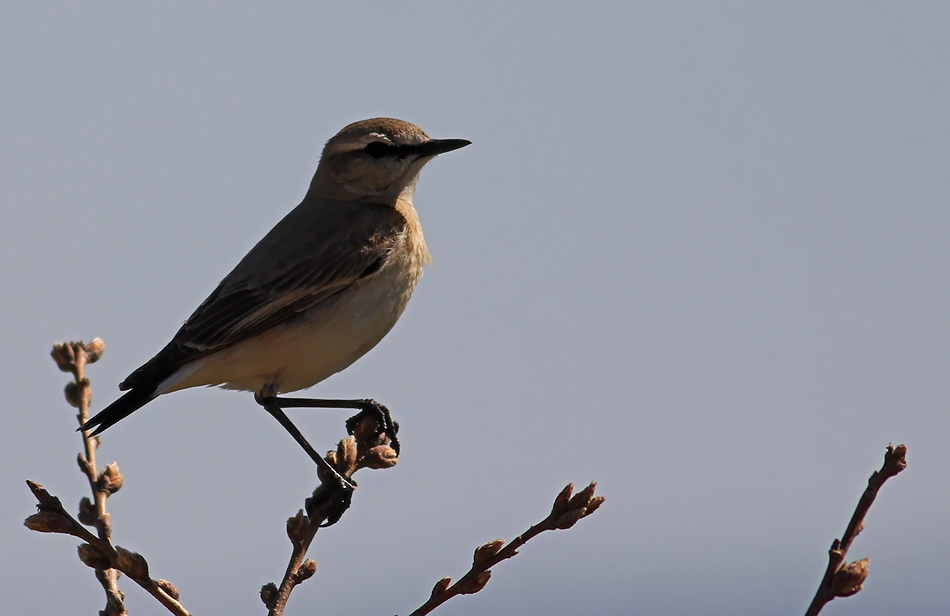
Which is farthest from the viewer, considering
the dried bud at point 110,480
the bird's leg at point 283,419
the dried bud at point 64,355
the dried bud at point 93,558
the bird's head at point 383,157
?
the bird's head at point 383,157

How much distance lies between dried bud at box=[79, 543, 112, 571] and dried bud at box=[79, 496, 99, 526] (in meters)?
0.70

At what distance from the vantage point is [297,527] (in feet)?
16.7

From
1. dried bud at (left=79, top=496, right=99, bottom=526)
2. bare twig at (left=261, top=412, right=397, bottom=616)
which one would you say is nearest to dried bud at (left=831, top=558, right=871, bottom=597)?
bare twig at (left=261, top=412, right=397, bottom=616)

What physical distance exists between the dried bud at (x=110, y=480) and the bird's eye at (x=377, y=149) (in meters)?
4.48

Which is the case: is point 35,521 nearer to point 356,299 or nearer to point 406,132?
point 356,299

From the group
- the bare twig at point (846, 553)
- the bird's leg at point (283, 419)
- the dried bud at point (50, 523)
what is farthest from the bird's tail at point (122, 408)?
the bare twig at point (846, 553)

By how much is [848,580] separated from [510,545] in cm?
155

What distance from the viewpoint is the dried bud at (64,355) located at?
6.01 m

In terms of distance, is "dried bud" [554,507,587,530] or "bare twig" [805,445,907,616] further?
"dried bud" [554,507,587,530]

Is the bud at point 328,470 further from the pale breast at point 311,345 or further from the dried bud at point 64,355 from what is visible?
the pale breast at point 311,345

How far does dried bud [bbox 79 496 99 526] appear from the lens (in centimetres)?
534

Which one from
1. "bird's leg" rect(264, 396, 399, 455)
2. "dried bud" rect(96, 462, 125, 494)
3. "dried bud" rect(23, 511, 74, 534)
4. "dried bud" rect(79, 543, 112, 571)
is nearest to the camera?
"dried bud" rect(23, 511, 74, 534)

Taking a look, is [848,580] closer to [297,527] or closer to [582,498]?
[582,498]

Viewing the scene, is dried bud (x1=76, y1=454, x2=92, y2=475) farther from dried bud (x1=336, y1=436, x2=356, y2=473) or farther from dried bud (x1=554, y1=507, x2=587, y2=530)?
dried bud (x1=554, y1=507, x2=587, y2=530)
